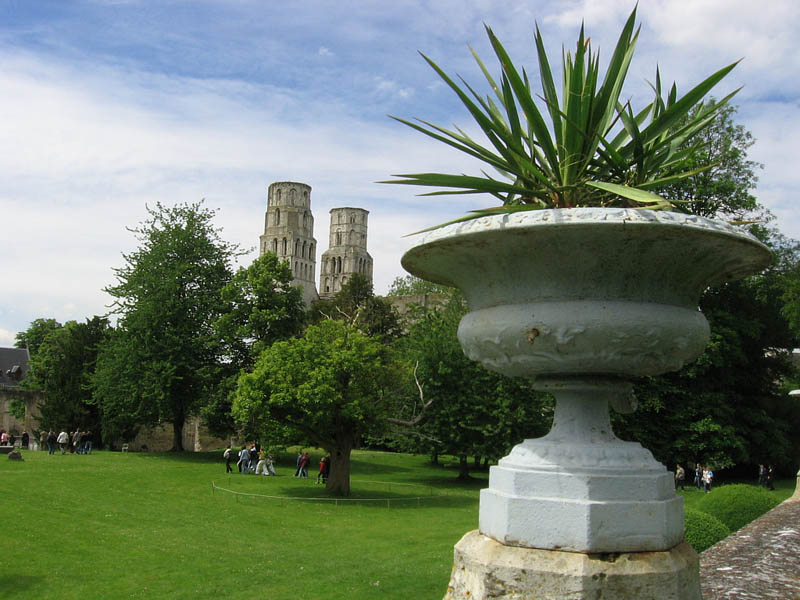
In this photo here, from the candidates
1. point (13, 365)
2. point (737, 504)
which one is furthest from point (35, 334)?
point (737, 504)

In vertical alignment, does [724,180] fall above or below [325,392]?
above

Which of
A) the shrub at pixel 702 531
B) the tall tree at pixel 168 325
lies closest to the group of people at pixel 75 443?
the tall tree at pixel 168 325

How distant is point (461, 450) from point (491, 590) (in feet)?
85.9

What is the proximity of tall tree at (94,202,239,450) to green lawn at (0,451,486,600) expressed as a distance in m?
7.02

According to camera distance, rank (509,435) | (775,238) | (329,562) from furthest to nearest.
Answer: (775,238)
(509,435)
(329,562)

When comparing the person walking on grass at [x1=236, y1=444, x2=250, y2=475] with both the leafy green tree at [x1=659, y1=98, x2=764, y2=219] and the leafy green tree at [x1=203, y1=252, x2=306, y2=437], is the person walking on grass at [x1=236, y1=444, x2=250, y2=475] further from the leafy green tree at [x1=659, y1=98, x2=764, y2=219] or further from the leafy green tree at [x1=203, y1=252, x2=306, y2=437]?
the leafy green tree at [x1=659, y1=98, x2=764, y2=219]

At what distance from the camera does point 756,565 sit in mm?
6512

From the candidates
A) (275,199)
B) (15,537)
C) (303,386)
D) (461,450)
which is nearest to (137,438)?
(461,450)

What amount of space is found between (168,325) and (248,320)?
4.03 metres

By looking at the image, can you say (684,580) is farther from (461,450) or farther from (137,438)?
(137,438)

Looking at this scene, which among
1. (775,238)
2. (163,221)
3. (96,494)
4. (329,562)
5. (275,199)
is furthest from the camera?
(275,199)

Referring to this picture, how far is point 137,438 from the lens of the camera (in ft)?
136

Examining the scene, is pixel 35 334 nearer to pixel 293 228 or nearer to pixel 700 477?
pixel 293 228

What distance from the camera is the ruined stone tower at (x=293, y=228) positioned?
92562 millimetres
